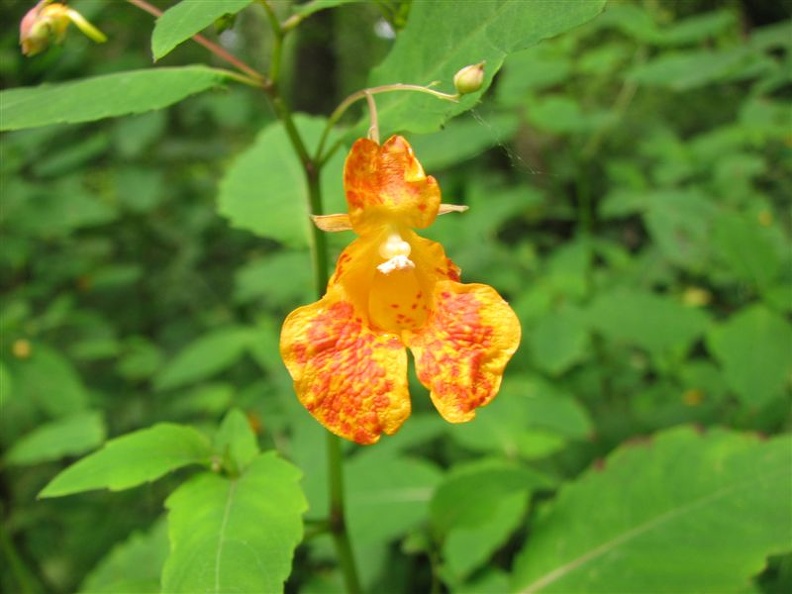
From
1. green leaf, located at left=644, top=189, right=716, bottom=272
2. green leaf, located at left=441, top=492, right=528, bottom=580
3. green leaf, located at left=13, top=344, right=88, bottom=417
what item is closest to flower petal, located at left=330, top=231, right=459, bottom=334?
green leaf, located at left=441, top=492, right=528, bottom=580

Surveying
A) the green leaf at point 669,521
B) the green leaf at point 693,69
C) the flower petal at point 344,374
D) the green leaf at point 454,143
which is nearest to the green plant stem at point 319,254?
the flower petal at point 344,374

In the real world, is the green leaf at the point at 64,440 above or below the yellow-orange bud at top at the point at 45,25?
below

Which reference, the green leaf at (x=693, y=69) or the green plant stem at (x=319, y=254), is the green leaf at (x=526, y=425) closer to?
the green plant stem at (x=319, y=254)

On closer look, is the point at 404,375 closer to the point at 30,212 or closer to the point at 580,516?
the point at 580,516

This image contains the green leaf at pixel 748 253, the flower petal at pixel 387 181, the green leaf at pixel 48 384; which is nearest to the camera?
the flower petal at pixel 387 181

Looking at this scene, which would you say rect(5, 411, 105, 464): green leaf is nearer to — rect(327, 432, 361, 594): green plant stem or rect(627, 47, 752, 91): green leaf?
rect(327, 432, 361, 594): green plant stem

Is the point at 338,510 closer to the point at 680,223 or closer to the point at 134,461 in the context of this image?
the point at 134,461
